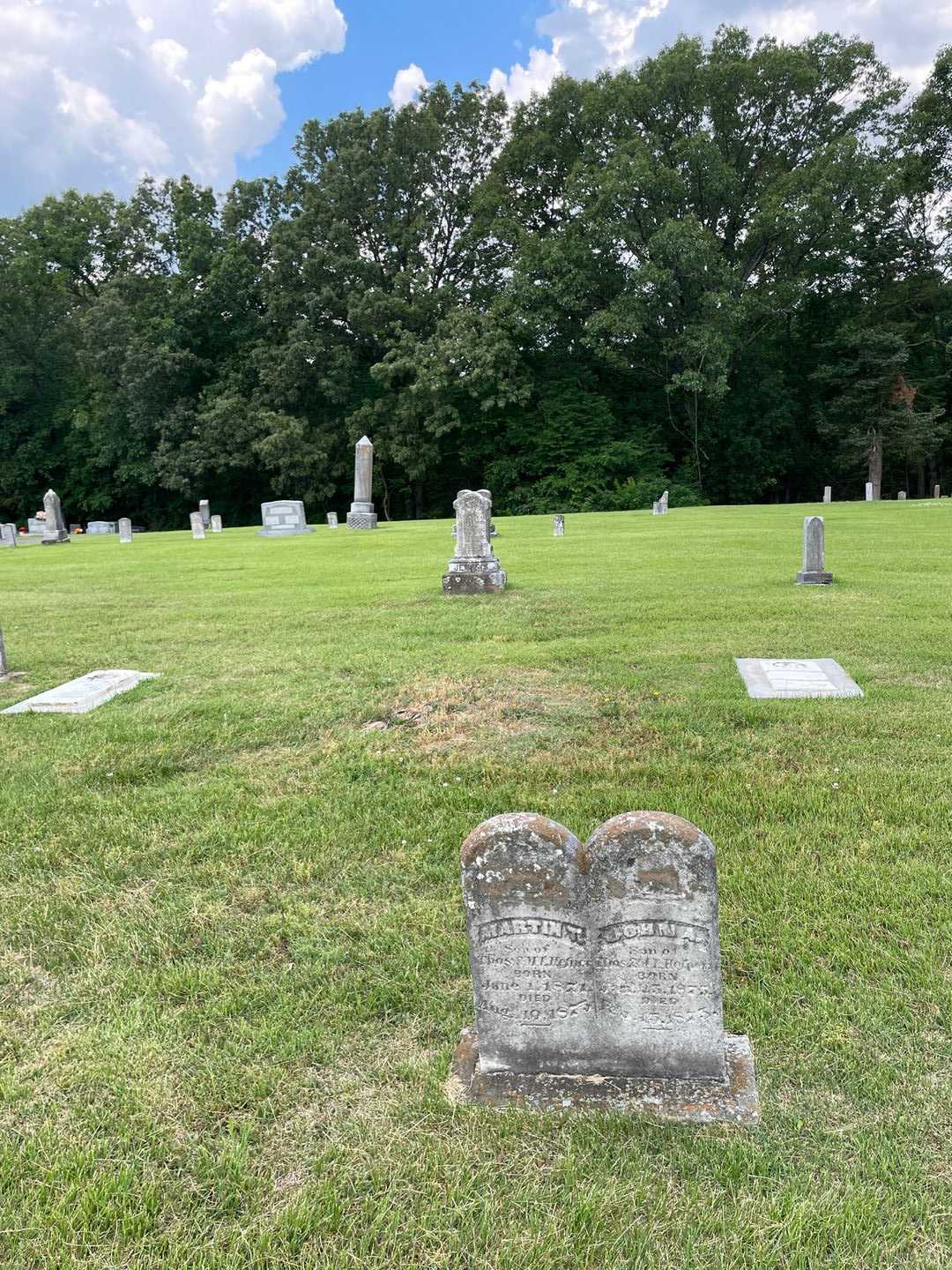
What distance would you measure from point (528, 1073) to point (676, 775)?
2.17 metres

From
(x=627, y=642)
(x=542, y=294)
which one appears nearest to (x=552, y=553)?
(x=627, y=642)

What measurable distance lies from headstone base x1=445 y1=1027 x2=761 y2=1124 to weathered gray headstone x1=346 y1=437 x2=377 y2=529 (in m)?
22.5

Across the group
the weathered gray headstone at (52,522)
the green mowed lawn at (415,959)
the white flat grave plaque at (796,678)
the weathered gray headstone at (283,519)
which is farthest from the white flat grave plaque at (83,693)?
the weathered gray headstone at (52,522)

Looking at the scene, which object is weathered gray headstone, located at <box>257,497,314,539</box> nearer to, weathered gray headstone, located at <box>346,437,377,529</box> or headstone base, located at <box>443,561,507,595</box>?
weathered gray headstone, located at <box>346,437,377,529</box>

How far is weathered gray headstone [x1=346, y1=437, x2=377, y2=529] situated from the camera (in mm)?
24047

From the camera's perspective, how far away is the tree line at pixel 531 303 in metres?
31.7

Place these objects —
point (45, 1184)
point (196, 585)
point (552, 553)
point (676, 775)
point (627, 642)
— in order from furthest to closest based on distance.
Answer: point (552, 553), point (196, 585), point (627, 642), point (676, 775), point (45, 1184)

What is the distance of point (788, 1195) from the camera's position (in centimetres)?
183

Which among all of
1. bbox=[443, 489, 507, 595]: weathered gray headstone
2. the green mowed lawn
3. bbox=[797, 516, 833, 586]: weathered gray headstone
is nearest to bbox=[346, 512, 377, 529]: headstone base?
bbox=[443, 489, 507, 595]: weathered gray headstone

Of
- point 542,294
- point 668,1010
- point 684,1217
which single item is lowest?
point 684,1217

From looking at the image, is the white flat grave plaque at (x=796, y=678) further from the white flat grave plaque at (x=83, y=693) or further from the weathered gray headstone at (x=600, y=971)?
the white flat grave plaque at (x=83, y=693)

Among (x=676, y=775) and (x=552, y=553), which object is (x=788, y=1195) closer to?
(x=676, y=775)

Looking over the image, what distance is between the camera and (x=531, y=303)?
33.0m

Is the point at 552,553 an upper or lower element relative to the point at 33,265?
lower
